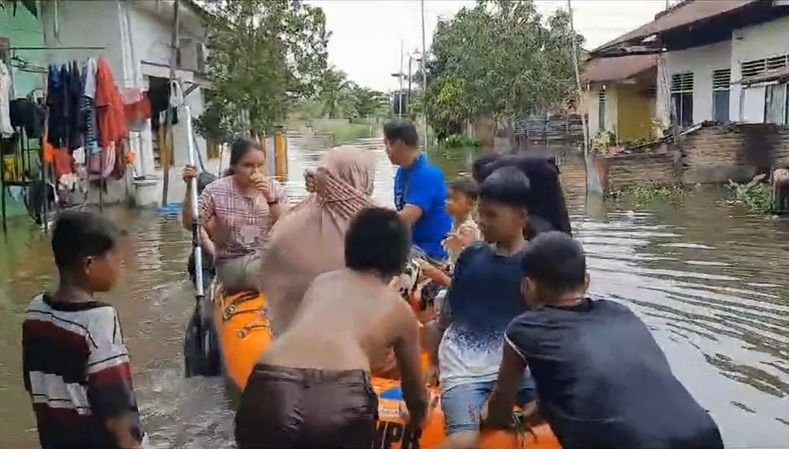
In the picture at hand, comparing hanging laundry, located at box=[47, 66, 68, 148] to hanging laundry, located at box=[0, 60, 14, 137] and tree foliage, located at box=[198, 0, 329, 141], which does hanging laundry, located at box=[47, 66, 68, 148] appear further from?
tree foliage, located at box=[198, 0, 329, 141]

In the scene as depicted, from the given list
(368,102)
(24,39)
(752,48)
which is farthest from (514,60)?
(368,102)

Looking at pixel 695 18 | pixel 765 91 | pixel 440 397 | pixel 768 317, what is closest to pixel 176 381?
pixel 440 397

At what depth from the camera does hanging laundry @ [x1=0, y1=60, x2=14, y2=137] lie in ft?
43.1

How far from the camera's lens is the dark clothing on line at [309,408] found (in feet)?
9.41

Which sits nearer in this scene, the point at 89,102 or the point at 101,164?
the point at 89,102

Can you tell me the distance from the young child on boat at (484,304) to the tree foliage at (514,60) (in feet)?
77.6

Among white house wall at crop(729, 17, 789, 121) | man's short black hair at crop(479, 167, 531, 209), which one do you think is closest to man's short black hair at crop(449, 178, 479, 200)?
man's short black hair at crop(479, 167, 531, 209)

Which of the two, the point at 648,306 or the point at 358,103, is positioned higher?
the point at 358,103

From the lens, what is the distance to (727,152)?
20.4 m

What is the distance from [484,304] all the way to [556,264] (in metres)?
0.62

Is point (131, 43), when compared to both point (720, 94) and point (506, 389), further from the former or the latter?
point (506, 389)

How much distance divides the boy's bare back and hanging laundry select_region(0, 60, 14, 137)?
1133 cm

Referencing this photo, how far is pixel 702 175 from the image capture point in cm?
2059

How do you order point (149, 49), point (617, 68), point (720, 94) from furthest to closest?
point (617, 68) → point (720, 94) → point (149, 49)
